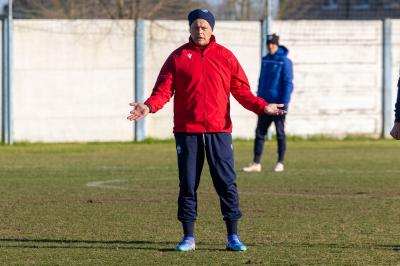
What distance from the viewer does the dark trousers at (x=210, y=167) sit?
9.51 metres

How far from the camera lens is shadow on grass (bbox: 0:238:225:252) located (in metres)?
9.59

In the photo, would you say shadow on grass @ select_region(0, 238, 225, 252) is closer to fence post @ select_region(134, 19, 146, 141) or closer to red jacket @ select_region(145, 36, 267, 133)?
red jacket @ select_region(145, 36, 267, 133)

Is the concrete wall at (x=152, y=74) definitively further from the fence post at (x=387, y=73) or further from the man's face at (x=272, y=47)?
the man's face at (x=272, y=47)

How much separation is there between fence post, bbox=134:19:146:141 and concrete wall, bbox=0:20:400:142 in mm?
148

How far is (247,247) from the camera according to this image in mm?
9586

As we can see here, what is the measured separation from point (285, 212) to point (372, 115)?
1680 centimetres

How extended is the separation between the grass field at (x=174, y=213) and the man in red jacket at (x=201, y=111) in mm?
404

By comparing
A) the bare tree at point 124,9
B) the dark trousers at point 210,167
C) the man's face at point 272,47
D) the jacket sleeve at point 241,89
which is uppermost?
the bare tree at point 124,9

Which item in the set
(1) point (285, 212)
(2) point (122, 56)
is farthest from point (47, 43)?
(1) point (285, 212)

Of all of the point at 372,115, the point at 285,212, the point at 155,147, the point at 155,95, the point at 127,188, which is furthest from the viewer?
the point at 372,115

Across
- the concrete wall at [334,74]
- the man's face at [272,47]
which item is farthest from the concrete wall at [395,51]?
the man's face at [272,47]

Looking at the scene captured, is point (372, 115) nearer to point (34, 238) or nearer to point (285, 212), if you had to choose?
point (285, 212)

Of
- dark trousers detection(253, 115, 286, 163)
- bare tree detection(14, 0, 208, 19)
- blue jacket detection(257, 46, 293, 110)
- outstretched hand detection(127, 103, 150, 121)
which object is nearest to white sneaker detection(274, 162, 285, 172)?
dark trousers detection(253, 115, 286, 163)

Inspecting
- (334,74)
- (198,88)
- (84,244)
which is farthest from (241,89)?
(334,74)
